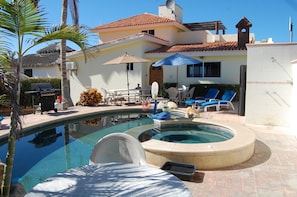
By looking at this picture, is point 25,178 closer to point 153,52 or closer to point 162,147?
point 162,147

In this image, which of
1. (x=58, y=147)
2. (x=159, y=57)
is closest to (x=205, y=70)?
(x=159, y=57)

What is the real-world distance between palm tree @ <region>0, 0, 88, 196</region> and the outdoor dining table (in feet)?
2.23

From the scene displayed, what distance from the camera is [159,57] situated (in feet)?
70.9

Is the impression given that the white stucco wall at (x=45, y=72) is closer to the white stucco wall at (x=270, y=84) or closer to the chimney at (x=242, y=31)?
the chimney at (x=242, y=31)

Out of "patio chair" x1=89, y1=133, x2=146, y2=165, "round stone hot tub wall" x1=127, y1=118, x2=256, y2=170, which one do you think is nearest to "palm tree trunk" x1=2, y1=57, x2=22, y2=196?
"patio chair" x1=89, y1=133, x2=146, y2=165

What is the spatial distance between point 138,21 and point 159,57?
26.5 ft

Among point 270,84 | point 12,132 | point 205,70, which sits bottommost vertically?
point 12,132

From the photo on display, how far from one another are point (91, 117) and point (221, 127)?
799 cm

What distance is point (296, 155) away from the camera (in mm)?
7781

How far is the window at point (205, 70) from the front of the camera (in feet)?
67.8

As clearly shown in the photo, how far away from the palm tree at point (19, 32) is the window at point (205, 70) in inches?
704

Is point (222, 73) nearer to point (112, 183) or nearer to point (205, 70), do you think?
point (205, 70)

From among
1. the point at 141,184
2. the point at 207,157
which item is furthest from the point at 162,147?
the point at 141,184

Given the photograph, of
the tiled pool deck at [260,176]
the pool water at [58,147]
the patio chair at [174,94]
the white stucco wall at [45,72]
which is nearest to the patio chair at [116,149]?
the tiled pool deck at [260,176]
